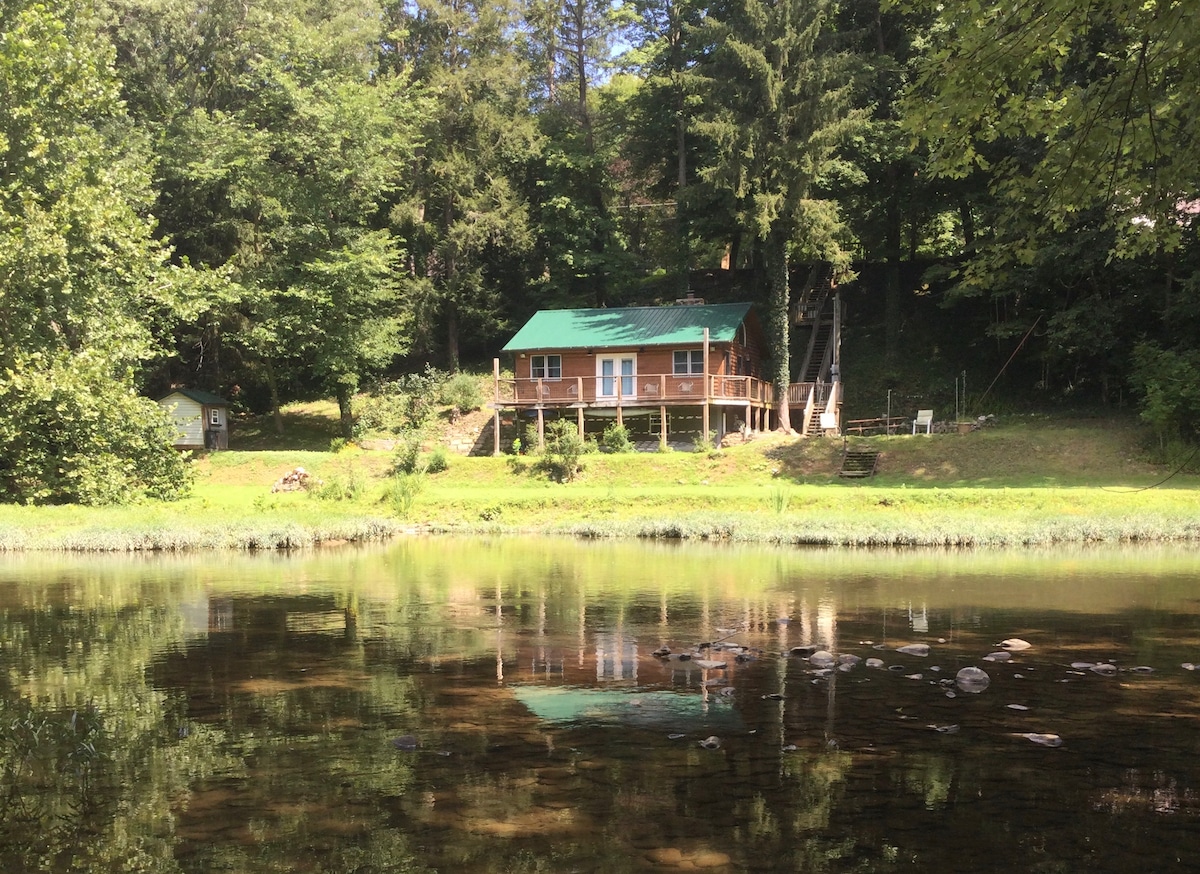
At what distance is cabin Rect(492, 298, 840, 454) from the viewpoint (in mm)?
37094

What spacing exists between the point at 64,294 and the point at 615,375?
20.9m

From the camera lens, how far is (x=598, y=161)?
46.8 meters

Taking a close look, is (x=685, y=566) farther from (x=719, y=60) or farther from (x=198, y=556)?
(x=719, y=60)

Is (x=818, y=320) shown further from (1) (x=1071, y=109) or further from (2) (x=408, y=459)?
(1) (x=1071, y=109)

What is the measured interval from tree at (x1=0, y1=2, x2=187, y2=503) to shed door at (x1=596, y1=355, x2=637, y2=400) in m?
17.2

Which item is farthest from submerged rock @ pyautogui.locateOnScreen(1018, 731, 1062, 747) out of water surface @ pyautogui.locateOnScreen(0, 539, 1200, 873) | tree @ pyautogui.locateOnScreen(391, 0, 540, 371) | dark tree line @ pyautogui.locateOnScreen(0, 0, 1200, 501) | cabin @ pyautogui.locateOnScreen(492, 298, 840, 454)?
tree @ pyautogui.locateOnScreen(391, 0, 540, 371)

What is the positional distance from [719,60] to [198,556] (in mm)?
28914

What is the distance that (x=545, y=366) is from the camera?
40031mm

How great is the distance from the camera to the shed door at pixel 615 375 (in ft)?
126

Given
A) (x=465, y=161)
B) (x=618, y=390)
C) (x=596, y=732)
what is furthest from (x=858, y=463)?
(x=465, y=161)

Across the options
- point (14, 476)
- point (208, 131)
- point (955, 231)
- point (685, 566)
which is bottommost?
point (685, 566)

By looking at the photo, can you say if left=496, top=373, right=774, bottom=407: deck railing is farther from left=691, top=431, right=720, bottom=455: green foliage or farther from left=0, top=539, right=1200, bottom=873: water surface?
left=0, top=539, right=1200, bottom=873: water surface

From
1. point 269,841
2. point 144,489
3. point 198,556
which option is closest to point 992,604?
point 269,841

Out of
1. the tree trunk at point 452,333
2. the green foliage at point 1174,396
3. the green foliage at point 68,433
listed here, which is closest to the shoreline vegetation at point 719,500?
the green foliage at point 1174,396
